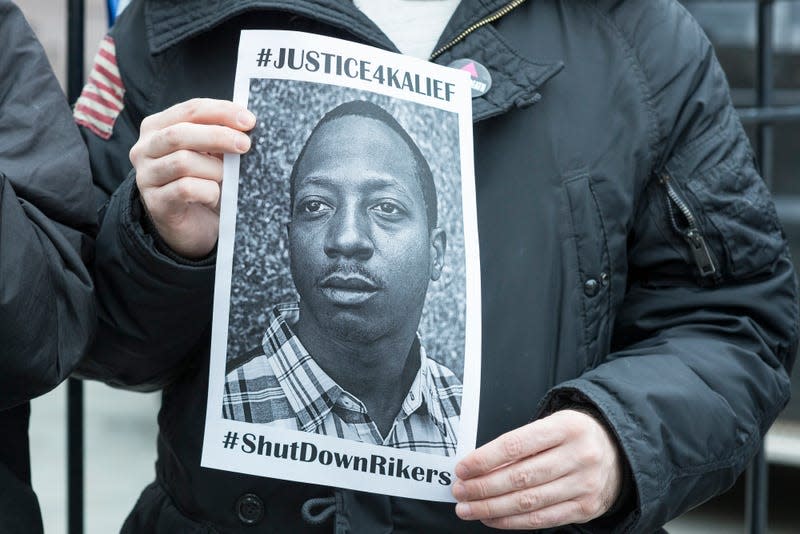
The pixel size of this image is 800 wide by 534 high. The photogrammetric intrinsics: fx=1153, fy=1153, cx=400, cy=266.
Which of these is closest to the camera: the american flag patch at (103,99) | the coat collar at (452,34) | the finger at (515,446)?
the finger at (515,446)

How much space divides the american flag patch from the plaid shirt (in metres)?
0.37

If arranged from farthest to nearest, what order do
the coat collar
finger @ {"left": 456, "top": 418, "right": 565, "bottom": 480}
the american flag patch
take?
1. the american flag patch
2. the coat collar
3. finger @ {"left": 456, "top": 418, "right": 565, "bottom": 480}

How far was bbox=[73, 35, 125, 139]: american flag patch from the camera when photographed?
4.76ft

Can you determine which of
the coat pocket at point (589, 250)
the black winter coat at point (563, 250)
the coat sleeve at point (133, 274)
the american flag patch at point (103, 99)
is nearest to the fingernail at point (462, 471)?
the black winter coat at point (563, 250)

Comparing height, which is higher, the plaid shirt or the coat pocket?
the coat pocket

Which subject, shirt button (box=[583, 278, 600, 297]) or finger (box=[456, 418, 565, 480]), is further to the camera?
shirt button (box=[583, 278, 600, 297])

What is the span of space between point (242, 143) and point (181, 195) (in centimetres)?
9

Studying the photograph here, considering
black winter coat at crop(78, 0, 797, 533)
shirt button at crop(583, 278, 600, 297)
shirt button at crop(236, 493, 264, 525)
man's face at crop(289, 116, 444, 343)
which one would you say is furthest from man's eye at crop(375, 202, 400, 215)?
shirt button at crop(236, 493, 264, 525)

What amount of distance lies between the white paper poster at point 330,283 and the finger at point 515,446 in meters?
0.06

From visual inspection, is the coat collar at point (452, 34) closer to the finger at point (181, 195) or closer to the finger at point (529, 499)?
the finger at point (181, 195)

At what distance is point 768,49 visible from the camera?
2.25 meters

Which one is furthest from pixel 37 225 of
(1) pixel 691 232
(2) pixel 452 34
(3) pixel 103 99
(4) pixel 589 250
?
(1) pixel 691 232

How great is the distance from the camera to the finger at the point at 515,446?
119 centimetres

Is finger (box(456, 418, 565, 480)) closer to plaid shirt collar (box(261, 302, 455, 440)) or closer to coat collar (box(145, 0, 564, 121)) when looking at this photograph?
plaid shirt collar (box(261, 302, 455, 440))
